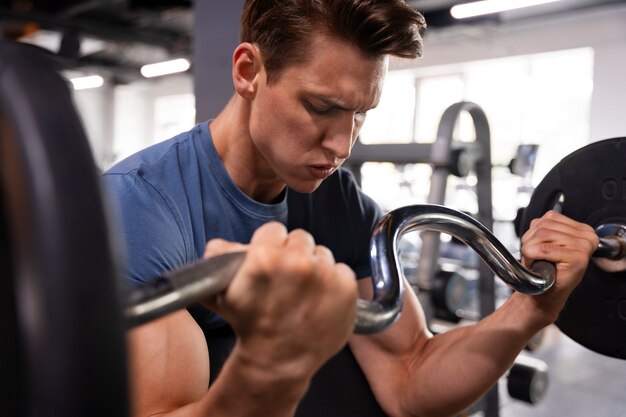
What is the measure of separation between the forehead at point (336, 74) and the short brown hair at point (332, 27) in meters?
0.01

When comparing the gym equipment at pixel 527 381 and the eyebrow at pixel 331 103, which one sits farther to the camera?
the gym equipment at pixel 527 381

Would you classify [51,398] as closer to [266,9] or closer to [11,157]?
[11,157]

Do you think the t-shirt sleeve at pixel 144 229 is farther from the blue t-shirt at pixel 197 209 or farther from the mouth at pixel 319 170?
the mouth at pixel 319 170

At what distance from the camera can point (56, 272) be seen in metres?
0.27

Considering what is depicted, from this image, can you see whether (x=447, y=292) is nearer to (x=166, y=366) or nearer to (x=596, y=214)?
(x=596, y=214)

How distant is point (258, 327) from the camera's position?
52cm

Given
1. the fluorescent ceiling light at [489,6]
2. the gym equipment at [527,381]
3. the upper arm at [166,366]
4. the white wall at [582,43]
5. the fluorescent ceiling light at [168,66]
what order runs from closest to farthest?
1. the upper arm at [166,366]
2. the gym equipment at [527,381]
3. the fluorescent ceiling light at [489,6]
4. the white wall at [582,43]
5. the fluorescent ceiling light at [168,66]

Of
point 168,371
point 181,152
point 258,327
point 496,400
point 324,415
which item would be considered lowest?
point 496,400

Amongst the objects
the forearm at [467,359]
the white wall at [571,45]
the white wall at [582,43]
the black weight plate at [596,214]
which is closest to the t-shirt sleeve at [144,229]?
the forearm at [467,359]

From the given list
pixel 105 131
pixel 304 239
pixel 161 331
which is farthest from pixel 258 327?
pixel 105 131

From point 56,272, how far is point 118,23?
Result: 32.0ft

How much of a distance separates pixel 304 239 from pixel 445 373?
0.81m

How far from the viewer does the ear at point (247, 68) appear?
1.13 meters

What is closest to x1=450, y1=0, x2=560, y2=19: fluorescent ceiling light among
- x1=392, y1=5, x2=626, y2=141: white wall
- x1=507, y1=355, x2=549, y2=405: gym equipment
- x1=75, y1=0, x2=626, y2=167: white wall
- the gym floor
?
x1=392, y1=5, x2=626, y2=141: white wall
